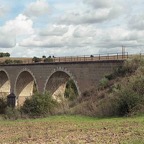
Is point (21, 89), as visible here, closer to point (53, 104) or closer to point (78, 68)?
point (78, 68)

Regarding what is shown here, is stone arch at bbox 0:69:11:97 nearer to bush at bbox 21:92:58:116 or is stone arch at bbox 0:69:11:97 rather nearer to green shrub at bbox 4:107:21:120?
green shrub at bbox 4:107:21:120

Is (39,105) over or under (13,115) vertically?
over

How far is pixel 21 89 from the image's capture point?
59.7 meters

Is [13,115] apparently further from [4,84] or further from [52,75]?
[4,84]

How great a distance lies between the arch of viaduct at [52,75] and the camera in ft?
113

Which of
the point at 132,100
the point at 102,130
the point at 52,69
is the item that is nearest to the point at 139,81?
the point at 132,100

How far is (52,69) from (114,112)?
93.9 feet

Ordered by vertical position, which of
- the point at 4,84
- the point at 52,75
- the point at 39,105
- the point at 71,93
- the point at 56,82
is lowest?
the point at 4,84

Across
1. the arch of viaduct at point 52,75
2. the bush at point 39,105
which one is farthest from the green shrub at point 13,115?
the arch of viaduct at point 52,75

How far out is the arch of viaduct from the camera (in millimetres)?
34562

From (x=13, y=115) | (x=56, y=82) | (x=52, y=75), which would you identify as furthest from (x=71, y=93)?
(x=13, y=115)

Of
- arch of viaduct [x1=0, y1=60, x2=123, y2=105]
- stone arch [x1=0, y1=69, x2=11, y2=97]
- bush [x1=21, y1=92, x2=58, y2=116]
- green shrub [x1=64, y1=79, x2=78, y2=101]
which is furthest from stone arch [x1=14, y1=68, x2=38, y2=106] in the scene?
bush [x1=21, y1=92, x2=58, y2=116]

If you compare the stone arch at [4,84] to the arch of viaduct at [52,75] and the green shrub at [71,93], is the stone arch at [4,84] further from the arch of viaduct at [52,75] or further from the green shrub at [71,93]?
the green shrub at [71,93]

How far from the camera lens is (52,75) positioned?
151 feet
